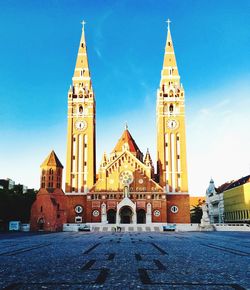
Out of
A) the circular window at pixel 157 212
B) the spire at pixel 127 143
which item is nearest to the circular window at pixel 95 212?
the circular window at pixel 157 212

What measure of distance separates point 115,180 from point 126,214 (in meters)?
6.76

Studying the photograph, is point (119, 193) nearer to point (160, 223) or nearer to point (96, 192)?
point (96, 192)

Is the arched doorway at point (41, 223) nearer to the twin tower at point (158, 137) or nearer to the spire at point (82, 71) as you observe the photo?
the twin tower at point (158, 137)

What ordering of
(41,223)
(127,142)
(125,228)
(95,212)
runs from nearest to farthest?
(125,228)
(41,223)
(95,212)
(127,142)

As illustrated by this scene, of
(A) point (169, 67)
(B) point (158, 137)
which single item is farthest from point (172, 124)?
(A) point (169, 67)

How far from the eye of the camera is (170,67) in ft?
244

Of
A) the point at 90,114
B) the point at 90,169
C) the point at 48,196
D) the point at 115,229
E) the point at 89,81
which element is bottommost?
the point at 115,229

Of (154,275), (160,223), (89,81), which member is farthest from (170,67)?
(154,275)

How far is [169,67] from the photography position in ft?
244

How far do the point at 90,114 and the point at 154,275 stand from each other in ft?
204

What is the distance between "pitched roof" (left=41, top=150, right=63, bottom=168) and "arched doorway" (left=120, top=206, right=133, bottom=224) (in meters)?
14.0

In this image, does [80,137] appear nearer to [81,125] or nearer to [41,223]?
[81,125]

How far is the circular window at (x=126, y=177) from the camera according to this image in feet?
213

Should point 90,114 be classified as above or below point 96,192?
above
